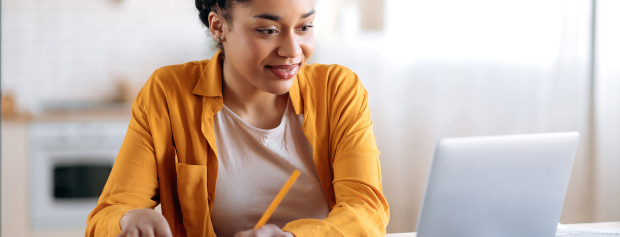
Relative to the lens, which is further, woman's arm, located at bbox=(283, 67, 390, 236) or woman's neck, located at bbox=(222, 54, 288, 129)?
woman's neck, located at bbox=(222, 54, 288, 129)

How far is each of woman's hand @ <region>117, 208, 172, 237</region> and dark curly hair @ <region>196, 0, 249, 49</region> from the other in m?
0.46

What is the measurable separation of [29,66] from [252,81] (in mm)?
2294

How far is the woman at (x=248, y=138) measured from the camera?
3.36 ft

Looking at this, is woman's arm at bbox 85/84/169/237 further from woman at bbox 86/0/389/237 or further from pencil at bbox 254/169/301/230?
pencil at bbox 254/169/301/230

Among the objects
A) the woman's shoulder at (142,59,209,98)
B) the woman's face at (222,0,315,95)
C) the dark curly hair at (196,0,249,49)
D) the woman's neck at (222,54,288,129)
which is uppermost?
the dark curly hair at (196,0,249,49)

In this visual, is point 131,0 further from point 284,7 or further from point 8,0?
point 284,7

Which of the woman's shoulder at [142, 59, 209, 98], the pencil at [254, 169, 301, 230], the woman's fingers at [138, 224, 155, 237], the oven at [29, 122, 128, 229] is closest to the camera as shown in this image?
the pencil at [254, 169, 301, 230]

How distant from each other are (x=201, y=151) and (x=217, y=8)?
0.33 m

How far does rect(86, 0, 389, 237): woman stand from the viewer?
103cm

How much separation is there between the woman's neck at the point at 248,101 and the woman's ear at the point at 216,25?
0.08 meters

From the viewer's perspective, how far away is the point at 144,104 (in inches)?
43.8

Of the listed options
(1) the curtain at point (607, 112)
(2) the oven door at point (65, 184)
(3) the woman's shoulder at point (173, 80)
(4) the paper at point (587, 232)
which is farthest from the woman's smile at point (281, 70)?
(1) the curtain at point (607, 112)

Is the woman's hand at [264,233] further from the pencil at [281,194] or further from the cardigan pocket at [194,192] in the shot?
the cardigan pocket at [194,192]

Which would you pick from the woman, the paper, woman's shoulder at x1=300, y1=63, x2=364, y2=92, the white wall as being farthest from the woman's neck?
the white wall
